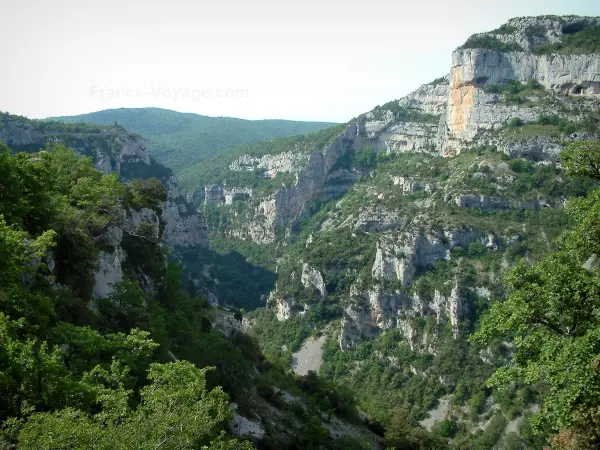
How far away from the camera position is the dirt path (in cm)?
7688

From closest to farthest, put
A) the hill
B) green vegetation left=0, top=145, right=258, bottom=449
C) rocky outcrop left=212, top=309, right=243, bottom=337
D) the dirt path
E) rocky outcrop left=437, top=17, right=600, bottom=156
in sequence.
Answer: green vegetation left=0, top=145, right=258, bottom=449, rocky outcrop left=212, top=309, right=243, bottom=337, the hill, the dirt path, rocky outcrop left=437, top=17, right=600, bottom=156

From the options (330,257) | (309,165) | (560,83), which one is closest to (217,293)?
(330,257)

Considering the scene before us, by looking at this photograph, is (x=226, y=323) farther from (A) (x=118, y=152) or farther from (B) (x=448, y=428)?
(A) (x=118, y=152)

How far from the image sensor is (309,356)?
81000 mm

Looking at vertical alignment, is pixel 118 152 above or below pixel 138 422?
above

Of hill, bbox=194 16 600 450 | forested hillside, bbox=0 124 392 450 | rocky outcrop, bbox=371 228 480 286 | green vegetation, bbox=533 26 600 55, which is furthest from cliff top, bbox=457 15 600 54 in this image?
forested hillside, bbox=0 124 392 450

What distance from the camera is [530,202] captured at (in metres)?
77.2

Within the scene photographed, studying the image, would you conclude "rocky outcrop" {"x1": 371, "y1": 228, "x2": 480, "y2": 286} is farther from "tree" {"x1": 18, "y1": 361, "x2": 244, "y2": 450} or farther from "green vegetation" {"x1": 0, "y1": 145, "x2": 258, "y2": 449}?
"tree" {"x1": 18, "y1": 361, "x2": 244, "y2": 450}

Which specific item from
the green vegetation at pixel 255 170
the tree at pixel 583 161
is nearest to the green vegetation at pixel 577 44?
the green vegetation at pixel 255 170

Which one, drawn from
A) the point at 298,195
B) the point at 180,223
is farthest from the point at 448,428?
the point at 298,195

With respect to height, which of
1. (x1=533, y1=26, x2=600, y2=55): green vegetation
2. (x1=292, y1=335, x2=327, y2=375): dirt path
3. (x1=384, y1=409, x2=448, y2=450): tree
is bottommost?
(x1=292, y1=335, x2=327, y2=375): dirt path

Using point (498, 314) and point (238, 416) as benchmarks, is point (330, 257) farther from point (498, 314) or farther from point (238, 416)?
point (498, 314)

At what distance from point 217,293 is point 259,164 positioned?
2608 inches

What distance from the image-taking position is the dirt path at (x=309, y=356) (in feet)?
252
